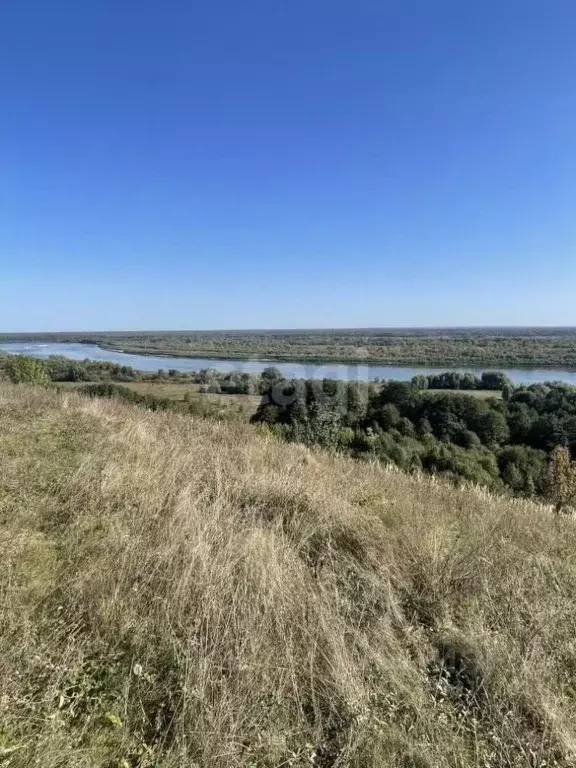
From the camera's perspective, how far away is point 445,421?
2834 cm

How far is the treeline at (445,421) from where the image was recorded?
72.1 feet

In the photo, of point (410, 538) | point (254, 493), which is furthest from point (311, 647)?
point (254, 493)

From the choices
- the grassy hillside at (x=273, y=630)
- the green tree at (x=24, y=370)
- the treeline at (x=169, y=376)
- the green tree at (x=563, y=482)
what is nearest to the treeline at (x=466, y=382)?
the treeline at (x=169, y=376)

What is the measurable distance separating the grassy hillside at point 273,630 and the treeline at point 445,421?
16.0m

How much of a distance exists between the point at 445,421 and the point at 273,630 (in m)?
28.3

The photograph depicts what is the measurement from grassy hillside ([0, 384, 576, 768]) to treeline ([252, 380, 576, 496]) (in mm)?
16024

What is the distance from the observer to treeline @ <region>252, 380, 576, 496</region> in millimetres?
21973

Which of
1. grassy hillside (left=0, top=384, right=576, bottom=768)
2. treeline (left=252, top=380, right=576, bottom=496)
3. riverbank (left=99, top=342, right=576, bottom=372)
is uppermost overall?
grassy hillside (left=0, top=384, right=576, bottom=768)

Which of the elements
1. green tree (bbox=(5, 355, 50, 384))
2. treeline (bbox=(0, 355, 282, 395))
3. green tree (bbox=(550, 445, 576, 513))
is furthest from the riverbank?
green tree (bbox=(550, 445, 576, 513))

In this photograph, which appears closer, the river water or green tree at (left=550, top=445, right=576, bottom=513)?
green tree at (left=550, top=445, right=576, bottom=513)

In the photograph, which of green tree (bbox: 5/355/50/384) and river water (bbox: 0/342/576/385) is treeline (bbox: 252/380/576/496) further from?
green tree (bbox: 5/355/50/384)

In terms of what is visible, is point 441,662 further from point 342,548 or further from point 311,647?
point 342,548

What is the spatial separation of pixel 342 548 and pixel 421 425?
→ 26484mm

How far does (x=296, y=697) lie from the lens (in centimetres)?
177
